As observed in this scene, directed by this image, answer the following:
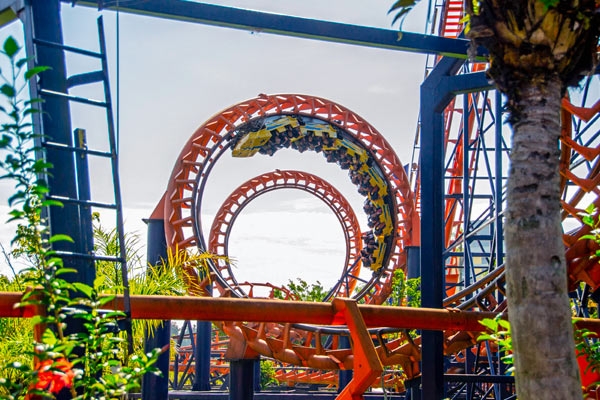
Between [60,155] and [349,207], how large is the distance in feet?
53.8

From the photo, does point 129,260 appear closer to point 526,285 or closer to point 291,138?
point 526,285

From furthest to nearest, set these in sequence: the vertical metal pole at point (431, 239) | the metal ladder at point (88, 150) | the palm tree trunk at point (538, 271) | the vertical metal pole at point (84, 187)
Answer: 1. the vertical metal pole at point (431, 239)
2. the vertical metal pole at point (84, 187)
3. the metal ladder at point (88, 150)
4. the palm tree trunk at point (538, 271)

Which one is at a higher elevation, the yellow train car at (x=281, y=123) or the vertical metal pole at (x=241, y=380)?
the yellow train car at (x=281, y=123)

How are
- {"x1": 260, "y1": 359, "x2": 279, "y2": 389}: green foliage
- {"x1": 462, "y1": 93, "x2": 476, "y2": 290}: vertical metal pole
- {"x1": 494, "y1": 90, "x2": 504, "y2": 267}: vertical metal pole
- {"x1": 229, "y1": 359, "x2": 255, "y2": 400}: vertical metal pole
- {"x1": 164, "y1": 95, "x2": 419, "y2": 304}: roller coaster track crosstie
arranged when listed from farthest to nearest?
{"x1": 260, "y1": 359, "x2": 279, "y2": 389}: green foliage → {"x1": 164, "y1": 95, "x2": 419, "y2": 304}: roller coaster track crosstie → {"x1": 462, "y1": 93, "x2": 476, "y2": 290}: vertical metal pole → {"x1": 229, "y1": 359, "x2": 255, "y2": 400}: vertical metal pole → {"x1": 494, "y1": 90, "x2": 504, "y2": 267}: vertical metal pole

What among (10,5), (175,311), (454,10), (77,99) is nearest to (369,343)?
(175,311)

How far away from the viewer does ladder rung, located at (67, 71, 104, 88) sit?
14.9 ft

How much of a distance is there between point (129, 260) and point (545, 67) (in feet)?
13.6

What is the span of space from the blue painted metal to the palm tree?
97.8 inches

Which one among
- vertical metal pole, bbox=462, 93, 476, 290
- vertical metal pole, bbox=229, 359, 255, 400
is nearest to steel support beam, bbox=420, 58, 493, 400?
vertical metal pole, bbox=229, 359, 255, 400

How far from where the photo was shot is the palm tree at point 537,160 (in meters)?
2.69

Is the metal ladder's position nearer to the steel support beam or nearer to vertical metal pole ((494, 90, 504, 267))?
the steel support beam

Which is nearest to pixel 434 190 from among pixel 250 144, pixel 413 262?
pixel 250 144

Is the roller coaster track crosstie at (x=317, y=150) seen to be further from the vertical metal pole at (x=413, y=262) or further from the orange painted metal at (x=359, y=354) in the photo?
the orange painted metal at (x=359, y=354)

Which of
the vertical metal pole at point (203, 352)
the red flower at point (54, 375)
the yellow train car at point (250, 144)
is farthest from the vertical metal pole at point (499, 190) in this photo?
the red flower at point (54, 375)
